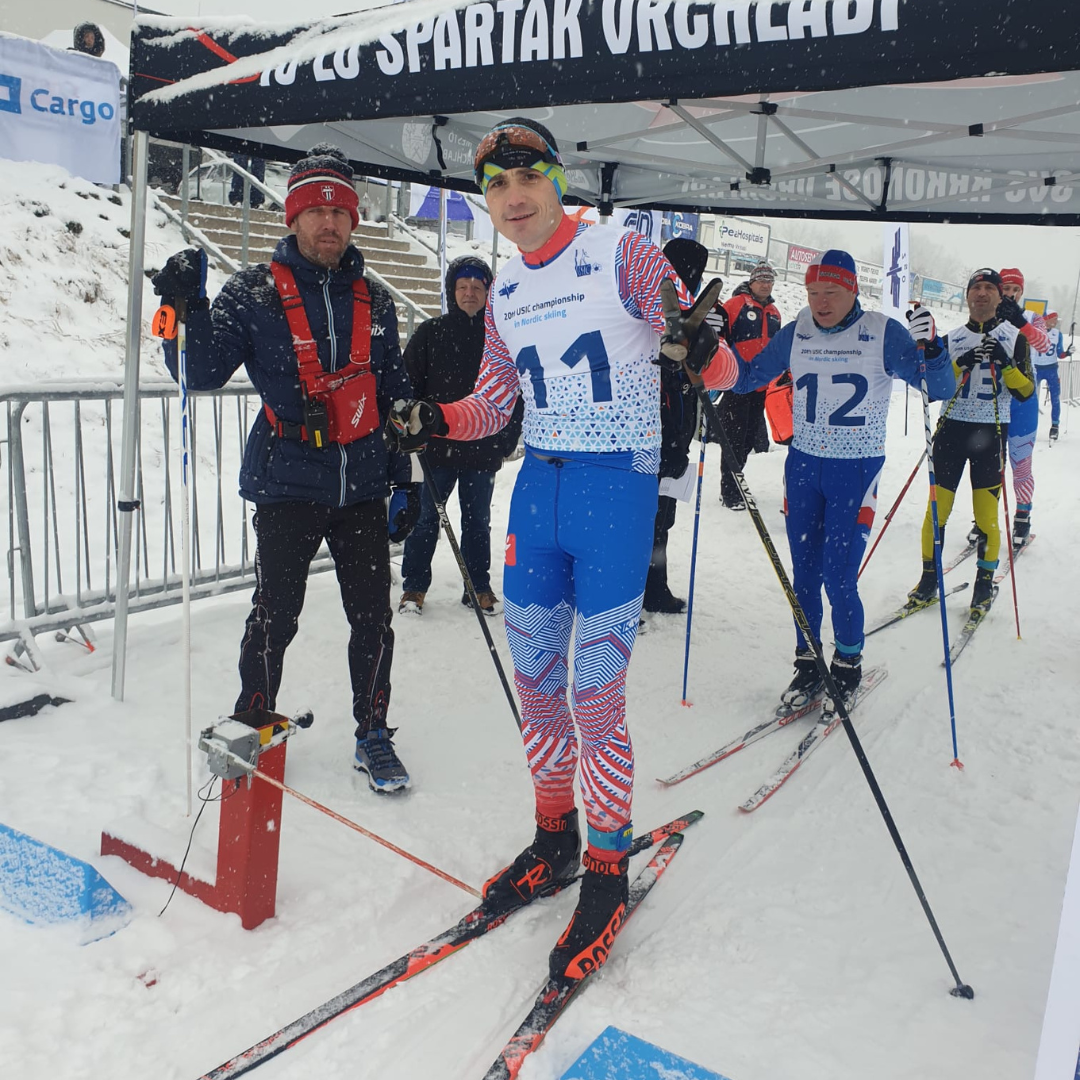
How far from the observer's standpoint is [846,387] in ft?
13.2

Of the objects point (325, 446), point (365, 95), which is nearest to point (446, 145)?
point (365, 95)

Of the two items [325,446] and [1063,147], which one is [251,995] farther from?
[1063,147]

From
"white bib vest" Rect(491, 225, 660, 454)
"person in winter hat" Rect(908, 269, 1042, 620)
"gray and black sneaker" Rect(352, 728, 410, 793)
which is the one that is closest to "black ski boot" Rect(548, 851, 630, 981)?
"gray and black sneaker" Rect(352, 728, 410, 793)

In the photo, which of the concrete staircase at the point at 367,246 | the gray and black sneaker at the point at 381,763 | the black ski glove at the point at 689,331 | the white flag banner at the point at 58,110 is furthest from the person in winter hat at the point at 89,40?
the black ski glove at the point at 689,331

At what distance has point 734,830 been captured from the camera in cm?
316

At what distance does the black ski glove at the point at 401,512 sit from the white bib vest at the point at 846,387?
6.57 feet

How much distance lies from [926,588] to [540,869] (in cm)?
448

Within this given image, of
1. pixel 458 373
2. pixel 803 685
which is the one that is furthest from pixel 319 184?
pixel 803 685

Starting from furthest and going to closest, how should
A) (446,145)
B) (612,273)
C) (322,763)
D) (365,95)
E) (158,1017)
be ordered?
1. (446,145)
2. (322,763)
3. (365,95)
4. (612,273)
5. (158,1017)

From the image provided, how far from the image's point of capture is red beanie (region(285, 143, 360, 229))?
2904mm

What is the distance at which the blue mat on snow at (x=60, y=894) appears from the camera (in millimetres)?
2400

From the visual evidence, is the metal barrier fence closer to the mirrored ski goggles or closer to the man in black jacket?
the man in black jacket

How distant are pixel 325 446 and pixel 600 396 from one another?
3.75 ft

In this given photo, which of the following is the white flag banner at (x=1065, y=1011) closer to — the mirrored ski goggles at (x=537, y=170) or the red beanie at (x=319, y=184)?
the mirrored ski goggles at (x=537, y=170)
